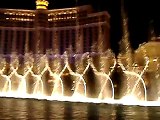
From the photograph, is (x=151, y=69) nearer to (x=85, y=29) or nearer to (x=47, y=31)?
(x=85, y=29)

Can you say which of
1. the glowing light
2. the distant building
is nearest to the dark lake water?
the distant building

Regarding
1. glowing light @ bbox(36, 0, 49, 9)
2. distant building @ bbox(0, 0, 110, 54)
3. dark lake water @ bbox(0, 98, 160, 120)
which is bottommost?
dark lake water @ bbox(0, 98, 160, 120)

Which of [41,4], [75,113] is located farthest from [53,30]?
[75,113]

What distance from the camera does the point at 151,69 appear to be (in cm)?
1775

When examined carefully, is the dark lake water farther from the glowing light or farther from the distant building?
the glowing light

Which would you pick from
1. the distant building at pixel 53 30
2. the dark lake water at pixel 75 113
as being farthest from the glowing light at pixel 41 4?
the dark lake water at pixel 75 113

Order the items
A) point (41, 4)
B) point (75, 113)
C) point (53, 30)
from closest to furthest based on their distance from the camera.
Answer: point (75, 113) < point (53, 30) < point (41, 4)

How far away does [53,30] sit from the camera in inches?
3066

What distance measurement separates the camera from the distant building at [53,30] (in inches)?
2761

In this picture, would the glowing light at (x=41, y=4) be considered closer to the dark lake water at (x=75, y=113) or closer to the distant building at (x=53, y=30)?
the distant building at (x=53, y=30)

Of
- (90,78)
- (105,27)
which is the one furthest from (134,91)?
(105,27)

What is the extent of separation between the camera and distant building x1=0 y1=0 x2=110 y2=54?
230 ft

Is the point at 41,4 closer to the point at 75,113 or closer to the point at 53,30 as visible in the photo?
the point at 53,30

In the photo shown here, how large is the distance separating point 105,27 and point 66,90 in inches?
1943
